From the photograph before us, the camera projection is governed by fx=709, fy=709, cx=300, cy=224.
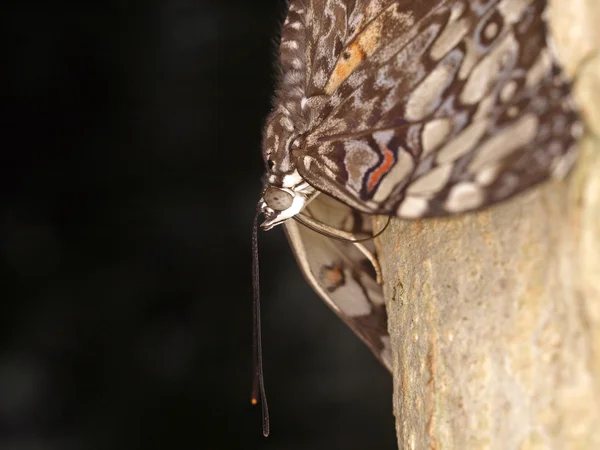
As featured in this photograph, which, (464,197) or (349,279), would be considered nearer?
(464,197)

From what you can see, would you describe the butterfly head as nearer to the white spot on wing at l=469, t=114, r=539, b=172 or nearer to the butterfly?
the butterfly

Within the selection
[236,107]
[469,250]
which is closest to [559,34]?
[469,250]

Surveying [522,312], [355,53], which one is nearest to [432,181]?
[522,312]

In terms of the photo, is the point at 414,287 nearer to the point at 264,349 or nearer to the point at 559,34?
the point at 559,34

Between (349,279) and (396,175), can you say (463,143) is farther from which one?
(349,279)

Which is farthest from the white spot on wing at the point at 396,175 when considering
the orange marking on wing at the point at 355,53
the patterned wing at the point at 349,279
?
the patterned wing at the point at 349,279

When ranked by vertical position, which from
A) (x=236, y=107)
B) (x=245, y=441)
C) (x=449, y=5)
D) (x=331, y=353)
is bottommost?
(x=245, y=441)
